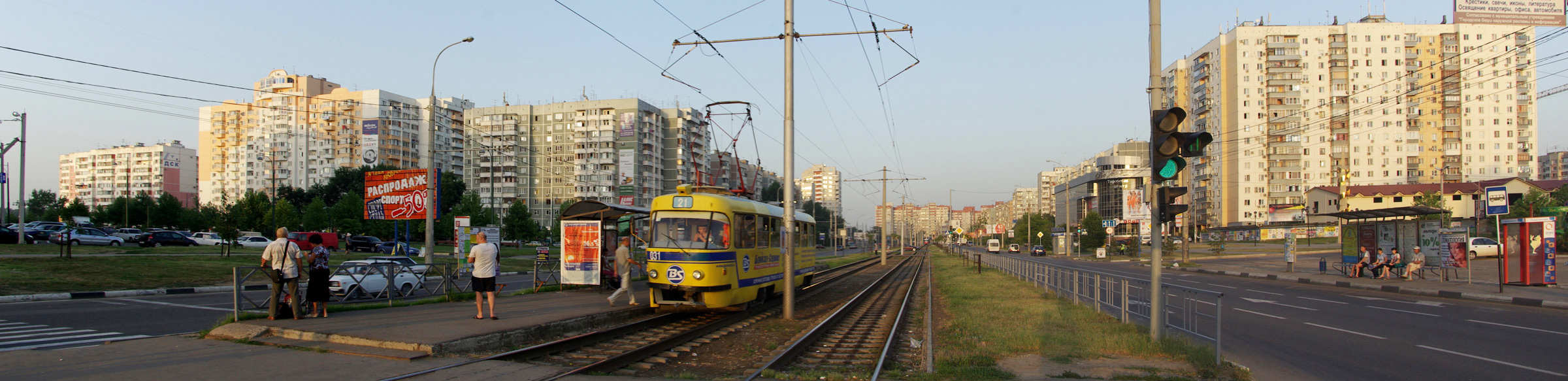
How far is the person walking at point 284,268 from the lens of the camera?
10.1m

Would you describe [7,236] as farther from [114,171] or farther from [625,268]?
[114,171]

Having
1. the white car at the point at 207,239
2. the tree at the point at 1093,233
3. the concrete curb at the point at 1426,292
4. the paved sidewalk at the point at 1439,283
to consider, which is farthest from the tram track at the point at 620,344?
the tree at the point at 1093,233

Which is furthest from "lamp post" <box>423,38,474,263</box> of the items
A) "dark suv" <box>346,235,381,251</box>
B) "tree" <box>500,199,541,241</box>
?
"tree" <box>500,199,541,241</box>

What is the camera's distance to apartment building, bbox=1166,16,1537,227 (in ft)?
290

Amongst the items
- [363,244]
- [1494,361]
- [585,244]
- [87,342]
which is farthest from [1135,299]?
[363,244]

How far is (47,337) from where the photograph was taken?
9.87 meters

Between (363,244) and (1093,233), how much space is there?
56244 millimetres

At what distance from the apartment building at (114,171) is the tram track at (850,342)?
15014cm

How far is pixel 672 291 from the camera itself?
1285 cm

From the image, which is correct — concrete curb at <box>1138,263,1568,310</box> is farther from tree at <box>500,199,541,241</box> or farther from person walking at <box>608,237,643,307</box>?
tree at <box>500,199,541,241</box>

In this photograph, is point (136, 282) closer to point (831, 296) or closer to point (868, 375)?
point (831, 296)

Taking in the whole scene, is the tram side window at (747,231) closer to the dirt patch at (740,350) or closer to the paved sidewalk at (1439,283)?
the dirt patch at (740,350)

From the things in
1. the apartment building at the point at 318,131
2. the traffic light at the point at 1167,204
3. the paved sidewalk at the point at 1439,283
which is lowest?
the paved sidewalk at the point at 1439,283

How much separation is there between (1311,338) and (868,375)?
25.1 feet
